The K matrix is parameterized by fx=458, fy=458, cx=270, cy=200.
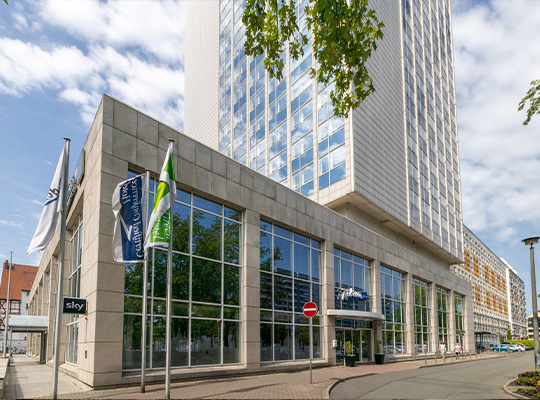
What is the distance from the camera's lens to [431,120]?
54.0 m

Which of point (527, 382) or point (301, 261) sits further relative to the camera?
point (301, 261)

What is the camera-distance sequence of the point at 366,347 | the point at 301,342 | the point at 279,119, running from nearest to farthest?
1. the point at 301,342
2. the point at 366,347
3. the point at 279,119

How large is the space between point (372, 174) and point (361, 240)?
6972mm

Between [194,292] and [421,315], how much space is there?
30.0 m

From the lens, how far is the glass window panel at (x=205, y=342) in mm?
18125

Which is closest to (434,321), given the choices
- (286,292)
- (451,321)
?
(451,321)

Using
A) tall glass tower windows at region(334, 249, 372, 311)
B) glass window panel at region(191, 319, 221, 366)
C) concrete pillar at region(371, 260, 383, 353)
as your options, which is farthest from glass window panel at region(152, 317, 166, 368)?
concrete pillar at region(371, 260, 383, 353)

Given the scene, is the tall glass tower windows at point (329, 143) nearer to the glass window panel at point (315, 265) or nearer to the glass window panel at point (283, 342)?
the glass window panel at point (315, 265)

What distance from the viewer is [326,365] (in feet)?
86.2

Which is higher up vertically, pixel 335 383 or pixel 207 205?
pixel 207 205

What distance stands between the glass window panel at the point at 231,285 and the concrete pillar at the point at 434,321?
98.6 feet

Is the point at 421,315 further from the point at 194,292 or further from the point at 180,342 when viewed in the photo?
the point at 180,342

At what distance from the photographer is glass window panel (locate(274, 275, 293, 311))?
76.8 ft

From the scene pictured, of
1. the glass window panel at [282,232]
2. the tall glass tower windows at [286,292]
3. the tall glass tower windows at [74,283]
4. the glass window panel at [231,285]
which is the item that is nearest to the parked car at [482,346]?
the tall glass tower windows at [286,292]
